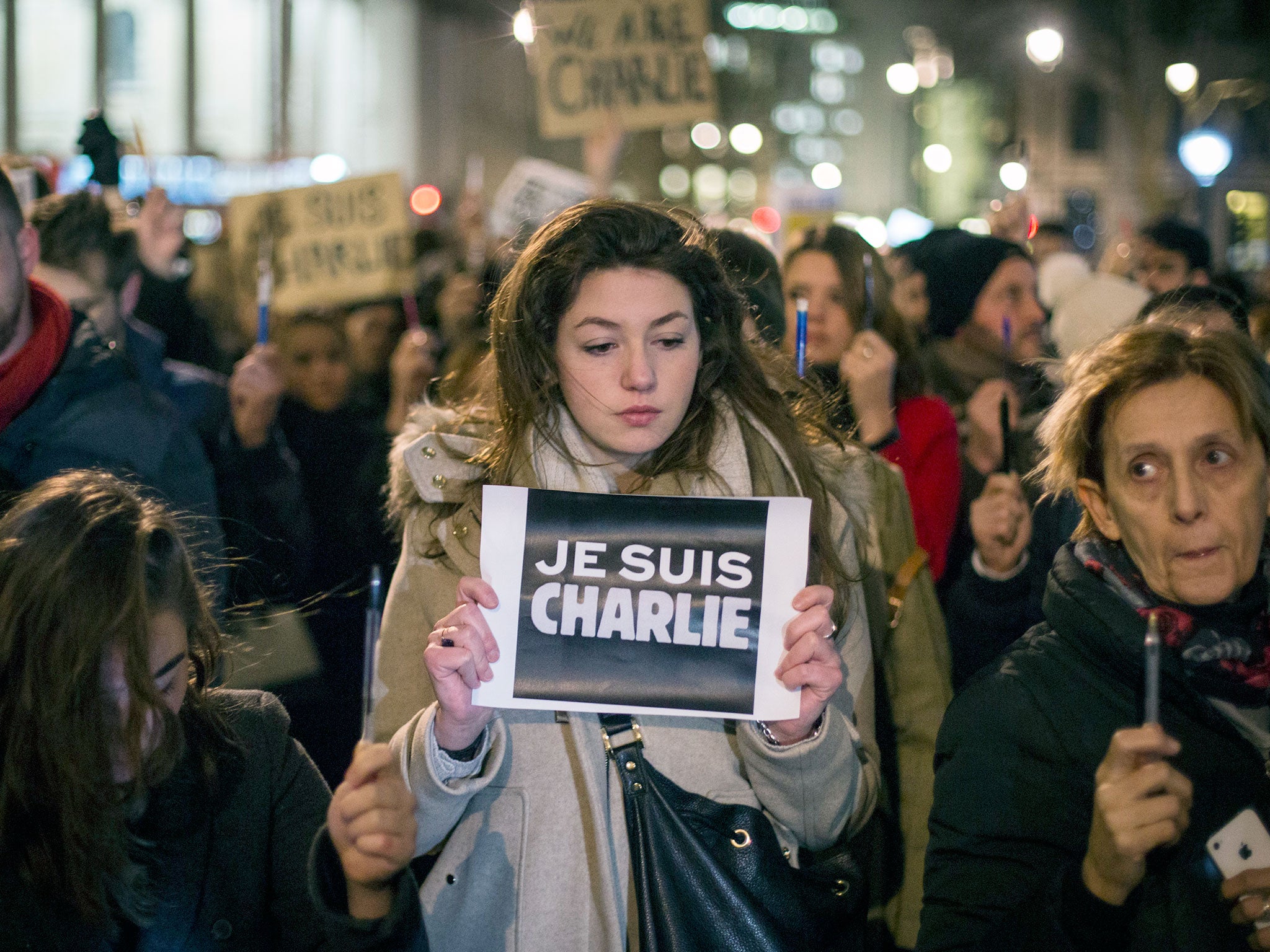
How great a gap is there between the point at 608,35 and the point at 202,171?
22362mm

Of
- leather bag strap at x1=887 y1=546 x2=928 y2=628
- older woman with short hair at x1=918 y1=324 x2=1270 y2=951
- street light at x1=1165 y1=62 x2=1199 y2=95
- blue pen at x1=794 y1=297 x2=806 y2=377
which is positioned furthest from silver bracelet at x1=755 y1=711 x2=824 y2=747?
street light at x1=1165 y1=62 x2=1199 y2=95

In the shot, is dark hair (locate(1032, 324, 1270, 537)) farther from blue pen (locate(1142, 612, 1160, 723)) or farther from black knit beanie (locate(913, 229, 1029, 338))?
black knit beanie (locate(913, 229, 1029, 338))

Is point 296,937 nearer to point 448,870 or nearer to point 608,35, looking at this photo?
point 448,870

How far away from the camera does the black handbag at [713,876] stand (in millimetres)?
2123

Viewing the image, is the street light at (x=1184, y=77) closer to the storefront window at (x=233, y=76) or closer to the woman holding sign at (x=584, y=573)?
the storefront window at (x=233, y=76)

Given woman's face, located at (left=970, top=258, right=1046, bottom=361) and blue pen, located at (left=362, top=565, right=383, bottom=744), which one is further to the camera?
woman's face, located at (left=970, top=258, right=1046, bottom=361)

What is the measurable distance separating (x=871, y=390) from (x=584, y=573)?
201 cm

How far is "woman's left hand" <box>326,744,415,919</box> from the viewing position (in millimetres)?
1835

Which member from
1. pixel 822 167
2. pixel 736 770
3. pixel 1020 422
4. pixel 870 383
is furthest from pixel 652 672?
pixel 822 167

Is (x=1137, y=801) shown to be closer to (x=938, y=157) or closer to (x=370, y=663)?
(x=370, y=663)

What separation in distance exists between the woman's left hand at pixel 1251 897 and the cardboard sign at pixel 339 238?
17.3ft

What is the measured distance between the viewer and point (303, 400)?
223 inches

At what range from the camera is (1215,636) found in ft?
7.00

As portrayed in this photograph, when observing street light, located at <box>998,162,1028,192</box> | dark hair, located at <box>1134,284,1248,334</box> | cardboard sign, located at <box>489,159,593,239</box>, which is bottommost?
dark hair, located at <box>1134,284,1248,334</box>
